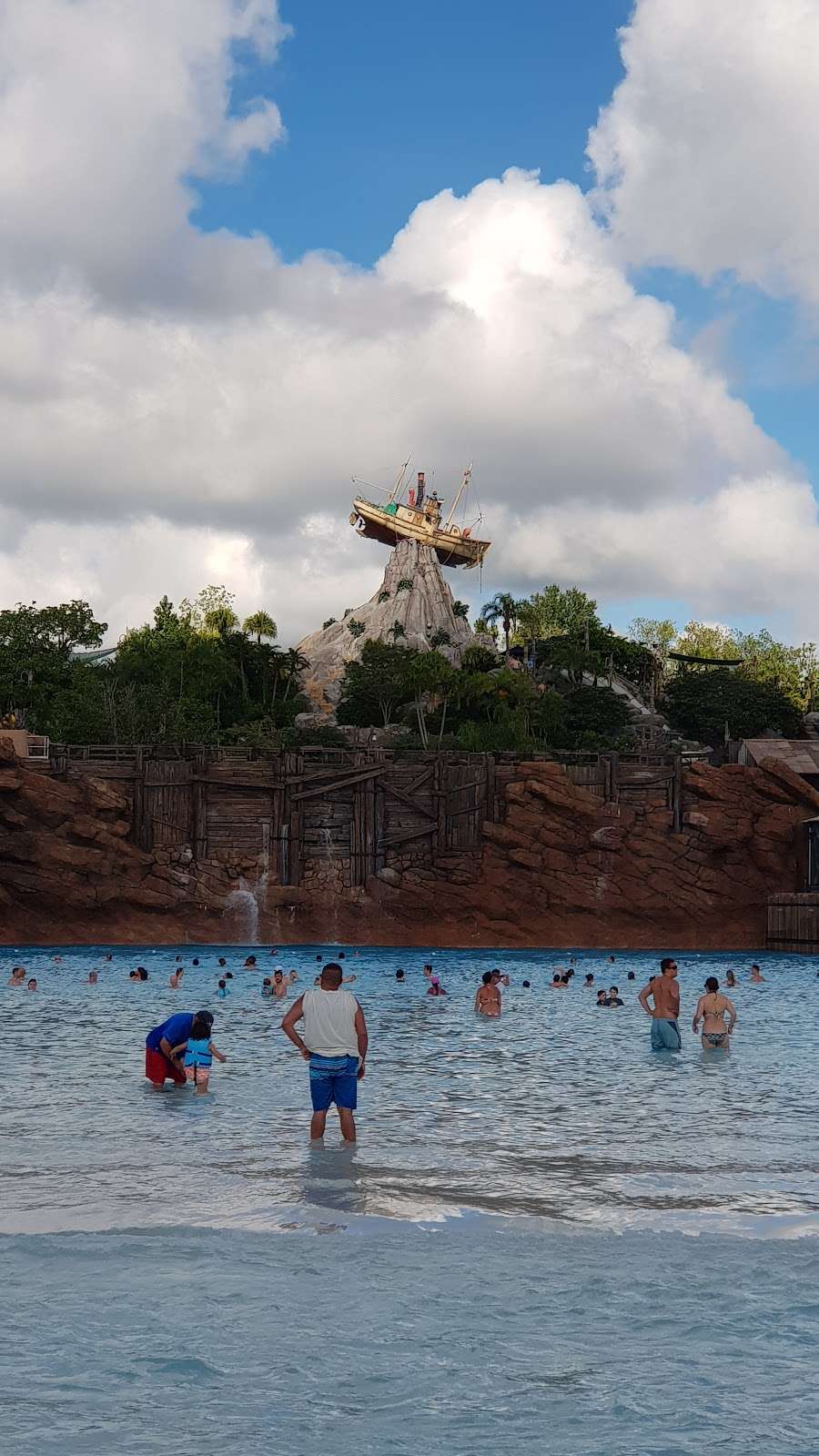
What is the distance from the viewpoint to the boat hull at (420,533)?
15062 centimetres

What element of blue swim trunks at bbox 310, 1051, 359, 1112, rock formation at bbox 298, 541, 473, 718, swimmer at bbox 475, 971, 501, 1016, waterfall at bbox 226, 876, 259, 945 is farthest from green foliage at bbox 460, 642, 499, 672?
blue swim trunks at bbox 310, 1051, 359, 1112

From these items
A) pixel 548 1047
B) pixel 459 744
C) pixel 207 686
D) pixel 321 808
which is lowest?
pixel 548 1047

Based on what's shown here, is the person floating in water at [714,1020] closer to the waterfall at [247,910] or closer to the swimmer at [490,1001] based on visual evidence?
the swimmer at [490,1001]

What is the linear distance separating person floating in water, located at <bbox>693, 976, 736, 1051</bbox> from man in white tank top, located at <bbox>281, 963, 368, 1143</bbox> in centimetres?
996

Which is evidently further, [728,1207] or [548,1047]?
[548,1047]

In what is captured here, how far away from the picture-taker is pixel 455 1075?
61.0 feet

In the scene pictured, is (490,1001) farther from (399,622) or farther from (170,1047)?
(399,622)

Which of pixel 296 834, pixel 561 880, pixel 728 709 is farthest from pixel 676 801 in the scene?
pixel 728 709

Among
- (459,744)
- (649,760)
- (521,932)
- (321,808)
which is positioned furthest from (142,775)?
(459,744)

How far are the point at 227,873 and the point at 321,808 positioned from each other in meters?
4.76

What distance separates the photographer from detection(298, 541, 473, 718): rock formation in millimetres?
131250

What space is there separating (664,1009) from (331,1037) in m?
9.79

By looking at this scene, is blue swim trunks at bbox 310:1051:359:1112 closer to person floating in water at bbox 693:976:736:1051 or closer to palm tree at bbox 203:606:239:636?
person floating in water at bbox 693:976:736:1051

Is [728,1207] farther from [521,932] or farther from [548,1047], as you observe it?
[521,932]
